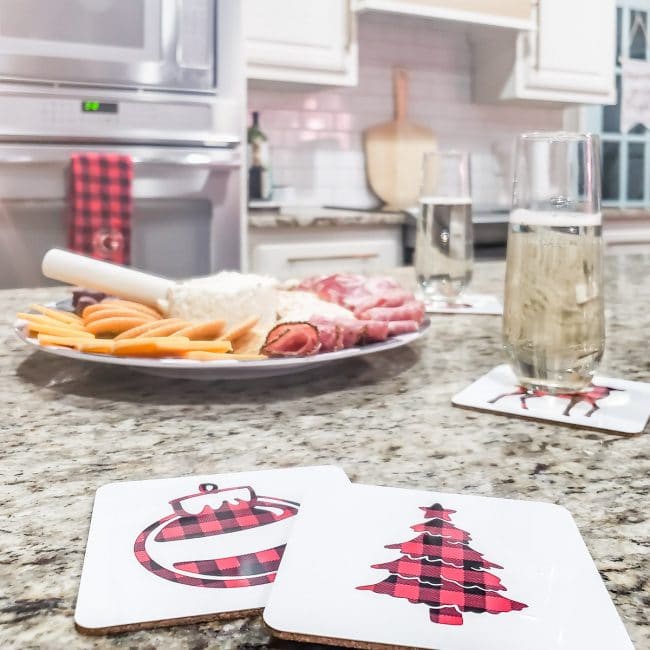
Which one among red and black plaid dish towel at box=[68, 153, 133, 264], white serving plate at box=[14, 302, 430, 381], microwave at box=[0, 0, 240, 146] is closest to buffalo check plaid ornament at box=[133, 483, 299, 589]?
white serving plate at box=[14, 302, 430, 381]

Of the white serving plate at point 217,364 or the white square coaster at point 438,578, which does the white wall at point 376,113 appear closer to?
the white serving plate at point 217,364

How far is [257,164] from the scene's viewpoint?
10.1 ft

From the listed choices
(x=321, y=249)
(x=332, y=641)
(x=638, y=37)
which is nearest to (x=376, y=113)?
(x=321, y=249)

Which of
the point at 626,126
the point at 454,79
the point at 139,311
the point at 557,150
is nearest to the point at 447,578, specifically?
the point at 557,150

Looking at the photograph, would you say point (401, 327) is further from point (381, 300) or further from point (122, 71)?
point (122, 71)

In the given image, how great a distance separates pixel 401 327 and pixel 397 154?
2.77 metres

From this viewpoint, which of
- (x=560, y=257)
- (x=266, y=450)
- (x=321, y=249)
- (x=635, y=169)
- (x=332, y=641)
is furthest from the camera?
(x=635, y=169)

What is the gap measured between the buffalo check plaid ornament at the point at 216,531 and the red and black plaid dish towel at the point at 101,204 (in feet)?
6.28

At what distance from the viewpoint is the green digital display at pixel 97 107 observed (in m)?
2.25

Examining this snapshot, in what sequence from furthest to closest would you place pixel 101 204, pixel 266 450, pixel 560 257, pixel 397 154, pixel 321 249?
1. pixel 397 154
2. pixel 321 249
3. pixel 101 204
4. pixel 560 257
5. pixel 266 450

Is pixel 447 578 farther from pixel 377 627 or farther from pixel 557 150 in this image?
pixel 557 150

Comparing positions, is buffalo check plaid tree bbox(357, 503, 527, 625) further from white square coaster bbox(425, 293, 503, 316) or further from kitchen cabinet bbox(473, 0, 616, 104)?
kitchen cabinet bbox(473, 0, 616, 104)

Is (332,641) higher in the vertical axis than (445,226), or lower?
lower

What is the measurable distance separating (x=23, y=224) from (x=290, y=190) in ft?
4.19
